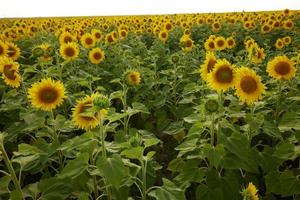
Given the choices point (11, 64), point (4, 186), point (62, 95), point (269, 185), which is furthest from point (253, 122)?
point (11, 64)

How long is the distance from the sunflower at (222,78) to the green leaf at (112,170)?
1.38m

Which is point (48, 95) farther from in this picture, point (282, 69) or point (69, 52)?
point (69, 52)

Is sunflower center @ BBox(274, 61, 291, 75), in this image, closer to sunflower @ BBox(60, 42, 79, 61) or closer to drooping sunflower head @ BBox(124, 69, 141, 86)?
drooping sunflower head @ BBox(124, 69, 141, 86)

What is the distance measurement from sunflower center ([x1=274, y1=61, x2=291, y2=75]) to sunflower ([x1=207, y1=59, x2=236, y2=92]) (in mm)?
1096

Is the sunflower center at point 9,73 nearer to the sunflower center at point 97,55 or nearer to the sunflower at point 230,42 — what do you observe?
the sunflower center at point 97,55

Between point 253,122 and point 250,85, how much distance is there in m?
0.36

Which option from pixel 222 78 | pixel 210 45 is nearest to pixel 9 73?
pixel 222 78

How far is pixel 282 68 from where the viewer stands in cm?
445

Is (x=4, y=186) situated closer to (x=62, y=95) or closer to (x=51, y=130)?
(x=51, y=130)

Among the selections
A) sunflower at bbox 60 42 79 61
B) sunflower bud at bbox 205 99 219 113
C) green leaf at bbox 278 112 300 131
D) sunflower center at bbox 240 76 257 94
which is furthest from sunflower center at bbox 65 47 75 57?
green leaf at bbox 278 112 300 131

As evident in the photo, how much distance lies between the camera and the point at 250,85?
365 centimetres

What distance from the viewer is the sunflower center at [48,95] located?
3727 mm

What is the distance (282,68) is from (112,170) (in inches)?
107

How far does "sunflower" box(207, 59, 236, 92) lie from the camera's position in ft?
11.8
